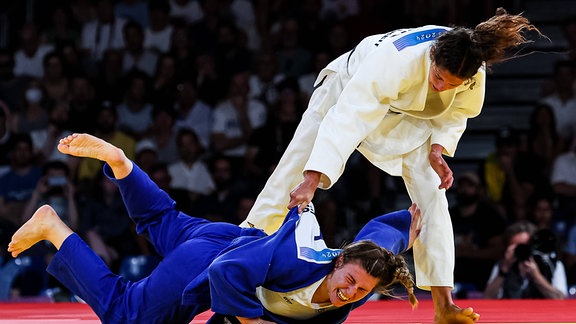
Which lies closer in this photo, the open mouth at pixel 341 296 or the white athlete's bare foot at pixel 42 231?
the open mouth at pixel 341 296

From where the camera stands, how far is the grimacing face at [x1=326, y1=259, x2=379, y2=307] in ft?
10.0

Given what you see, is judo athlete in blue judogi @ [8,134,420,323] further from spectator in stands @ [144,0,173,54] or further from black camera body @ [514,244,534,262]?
spectator in stands @ [144,0,173,54]

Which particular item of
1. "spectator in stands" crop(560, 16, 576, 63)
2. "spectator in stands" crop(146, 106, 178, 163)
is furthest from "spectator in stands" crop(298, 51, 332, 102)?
"spectator in stands" crop(560, 16, 576, 63)

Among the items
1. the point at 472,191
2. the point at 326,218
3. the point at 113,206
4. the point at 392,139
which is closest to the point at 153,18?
the point at 113,206

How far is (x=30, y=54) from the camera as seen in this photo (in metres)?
8.02

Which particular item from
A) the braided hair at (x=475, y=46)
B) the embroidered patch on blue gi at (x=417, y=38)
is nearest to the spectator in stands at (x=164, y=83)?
the embroidered patch on blue gi at (x=417, y=38)

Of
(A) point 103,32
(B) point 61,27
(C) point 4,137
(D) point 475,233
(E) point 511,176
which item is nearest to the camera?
(D) point 475,233

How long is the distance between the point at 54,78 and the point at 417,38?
462 centimetres

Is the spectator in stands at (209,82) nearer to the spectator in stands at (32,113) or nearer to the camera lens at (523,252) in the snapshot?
the spectator in stands at (32,113)

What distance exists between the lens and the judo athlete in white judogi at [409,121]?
134 inches

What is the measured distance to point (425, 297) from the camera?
5.91 metres

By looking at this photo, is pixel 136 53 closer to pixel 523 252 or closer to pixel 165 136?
pixel 165 136

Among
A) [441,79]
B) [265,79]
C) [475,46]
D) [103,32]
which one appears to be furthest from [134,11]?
[475,46]

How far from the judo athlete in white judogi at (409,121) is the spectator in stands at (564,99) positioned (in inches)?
141
